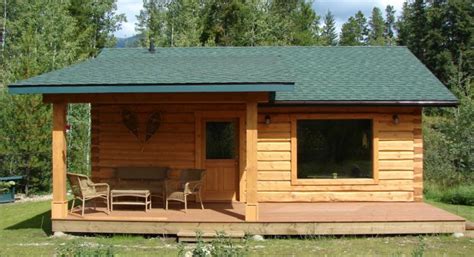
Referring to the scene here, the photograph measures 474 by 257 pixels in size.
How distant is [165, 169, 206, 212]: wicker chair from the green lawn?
1.04 metres

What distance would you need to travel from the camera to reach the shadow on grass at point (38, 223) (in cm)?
1035

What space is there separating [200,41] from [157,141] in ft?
75.7

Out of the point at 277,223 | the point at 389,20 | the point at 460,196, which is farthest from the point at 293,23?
the point at 389,20

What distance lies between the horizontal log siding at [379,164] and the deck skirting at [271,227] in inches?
89.2

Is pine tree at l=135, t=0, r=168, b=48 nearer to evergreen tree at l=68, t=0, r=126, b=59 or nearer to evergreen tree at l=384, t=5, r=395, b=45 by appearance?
evergreen tree at l=68, t=0, r=126, b=59

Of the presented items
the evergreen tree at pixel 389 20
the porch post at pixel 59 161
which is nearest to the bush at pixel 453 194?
the porch post at pixel 59 161

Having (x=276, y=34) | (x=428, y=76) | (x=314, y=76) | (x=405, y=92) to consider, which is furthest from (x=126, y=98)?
(x=276, y=34)

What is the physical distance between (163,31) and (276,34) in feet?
23.6

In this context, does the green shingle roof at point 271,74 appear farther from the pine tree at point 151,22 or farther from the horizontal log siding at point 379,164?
the pine tree at point 151,22

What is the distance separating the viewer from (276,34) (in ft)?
113

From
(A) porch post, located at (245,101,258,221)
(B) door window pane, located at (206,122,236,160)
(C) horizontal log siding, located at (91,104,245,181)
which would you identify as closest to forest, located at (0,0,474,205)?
(C) horizontal log siding, located at (91,104,245,181)

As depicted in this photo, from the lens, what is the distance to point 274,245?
8719mm

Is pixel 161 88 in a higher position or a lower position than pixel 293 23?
lower

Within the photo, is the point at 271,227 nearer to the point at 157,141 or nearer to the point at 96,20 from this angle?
the point at 157,141
